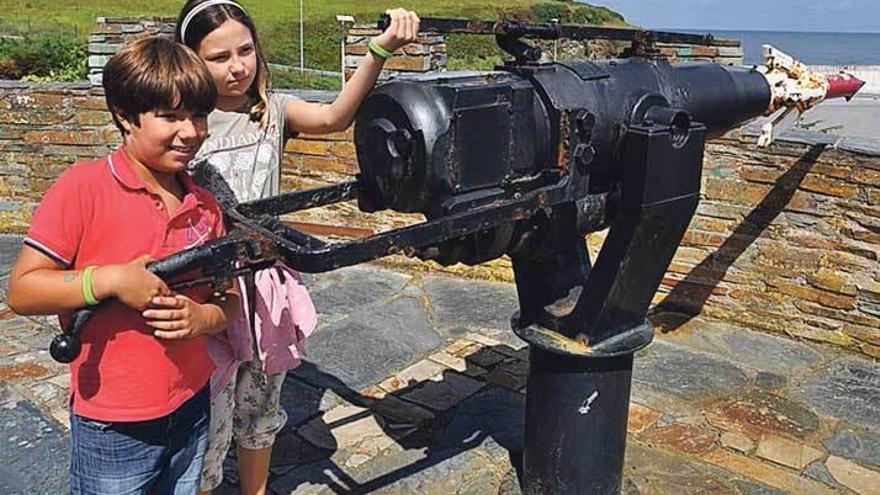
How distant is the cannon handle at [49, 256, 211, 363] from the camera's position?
163 centimetres

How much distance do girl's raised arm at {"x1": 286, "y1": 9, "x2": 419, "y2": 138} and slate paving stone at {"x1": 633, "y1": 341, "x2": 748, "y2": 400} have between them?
1896 millimetres

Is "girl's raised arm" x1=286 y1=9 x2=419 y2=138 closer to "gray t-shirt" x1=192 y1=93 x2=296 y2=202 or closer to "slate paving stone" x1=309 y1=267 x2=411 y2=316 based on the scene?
"gray t-shirt" x1=192 y1=93 x2=296 y2=202

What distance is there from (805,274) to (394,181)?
115 inches

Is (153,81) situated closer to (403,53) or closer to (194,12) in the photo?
(194,12)

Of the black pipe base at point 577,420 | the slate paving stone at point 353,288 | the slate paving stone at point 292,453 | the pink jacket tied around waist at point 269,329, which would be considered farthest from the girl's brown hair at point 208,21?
the slate paving stone at point 353,288

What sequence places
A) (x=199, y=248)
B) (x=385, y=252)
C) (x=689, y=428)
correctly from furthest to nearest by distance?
1. (x=689, y=428)
2. (x=385, y=252)
3. (x=199, y=248)

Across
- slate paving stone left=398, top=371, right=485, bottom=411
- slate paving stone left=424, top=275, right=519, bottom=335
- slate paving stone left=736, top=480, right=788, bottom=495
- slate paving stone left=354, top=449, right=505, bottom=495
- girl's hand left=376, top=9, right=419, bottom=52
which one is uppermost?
girl's hand left=376, top=9, right=419, bottom=52

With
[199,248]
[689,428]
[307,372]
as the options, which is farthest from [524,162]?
[307,372]

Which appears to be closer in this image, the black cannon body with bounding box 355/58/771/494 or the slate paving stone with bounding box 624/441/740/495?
the black cannon body with bounding box 355/58/771/494

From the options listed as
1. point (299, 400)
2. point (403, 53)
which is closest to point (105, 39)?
point (403, 53)

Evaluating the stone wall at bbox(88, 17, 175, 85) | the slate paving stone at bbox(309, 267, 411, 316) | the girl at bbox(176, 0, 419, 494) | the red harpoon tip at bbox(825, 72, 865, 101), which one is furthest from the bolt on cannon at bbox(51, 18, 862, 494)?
the stone wall at bbox(88, 17, 175, 85)

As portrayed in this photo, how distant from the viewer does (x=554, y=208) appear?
7.27 ft

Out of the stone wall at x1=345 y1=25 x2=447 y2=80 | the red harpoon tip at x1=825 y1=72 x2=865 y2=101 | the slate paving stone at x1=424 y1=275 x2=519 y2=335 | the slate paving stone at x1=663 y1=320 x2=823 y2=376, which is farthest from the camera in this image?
the stone wall at x1=345 y1=25 x2=447 y2=80

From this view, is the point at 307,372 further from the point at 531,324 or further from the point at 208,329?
the point at 208,329
